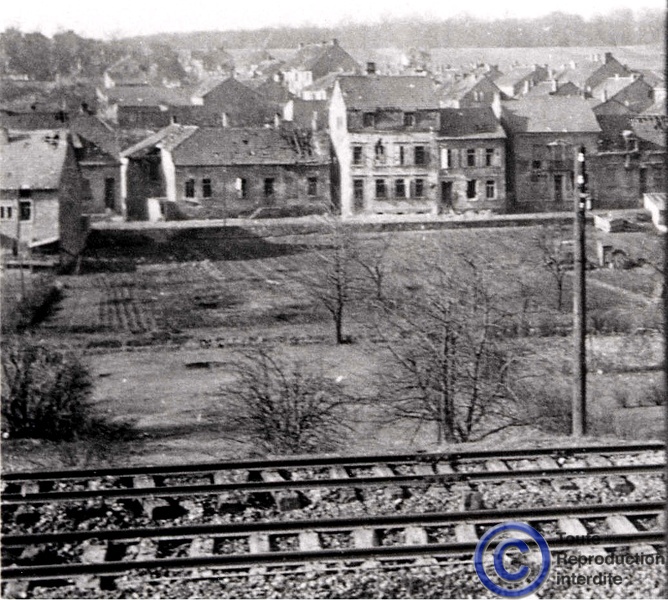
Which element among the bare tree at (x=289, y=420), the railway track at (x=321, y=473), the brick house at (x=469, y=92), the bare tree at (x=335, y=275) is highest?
the brick house at (x=469, y=92)

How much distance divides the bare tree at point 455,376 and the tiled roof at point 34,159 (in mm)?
9871

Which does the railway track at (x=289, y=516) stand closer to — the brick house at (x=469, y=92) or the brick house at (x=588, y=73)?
the brick house at (x=588, y=73)

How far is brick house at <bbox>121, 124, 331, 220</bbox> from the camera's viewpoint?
75.0 feet

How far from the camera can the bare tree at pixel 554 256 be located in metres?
19.5

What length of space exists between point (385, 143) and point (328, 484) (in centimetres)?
1764

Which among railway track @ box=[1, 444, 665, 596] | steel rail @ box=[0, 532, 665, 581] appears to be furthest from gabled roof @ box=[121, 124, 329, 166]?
steel rail @ box=[0, 532, 665, 581]

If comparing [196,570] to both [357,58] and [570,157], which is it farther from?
[357,58]

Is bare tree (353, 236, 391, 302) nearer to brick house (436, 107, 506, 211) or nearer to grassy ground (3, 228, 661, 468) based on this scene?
grassy ground (3, 228, 661, 468)

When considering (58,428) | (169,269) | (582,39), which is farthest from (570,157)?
(58,428)

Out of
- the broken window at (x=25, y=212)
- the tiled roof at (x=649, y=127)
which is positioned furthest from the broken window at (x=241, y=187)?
the tiled roof at (x=649, y=127)

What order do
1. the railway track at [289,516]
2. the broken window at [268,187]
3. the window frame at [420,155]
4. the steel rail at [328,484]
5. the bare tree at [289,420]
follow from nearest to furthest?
the railway track at [289,516] < the steel rail at [328,484] < the bare tree at [289,420] < the broken window at [268,187] < the window frame at [420,155]

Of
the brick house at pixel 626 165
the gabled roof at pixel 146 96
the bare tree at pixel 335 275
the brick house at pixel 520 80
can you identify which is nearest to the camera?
the bare tree at pixel 335 275

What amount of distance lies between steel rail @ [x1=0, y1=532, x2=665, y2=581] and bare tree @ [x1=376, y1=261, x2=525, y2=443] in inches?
194

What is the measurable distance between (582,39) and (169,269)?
10.3 meters
